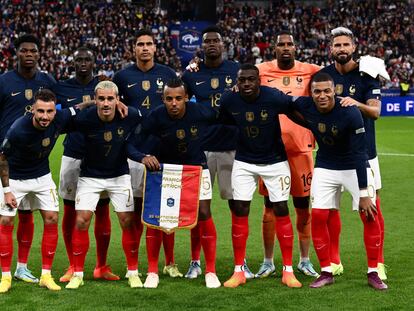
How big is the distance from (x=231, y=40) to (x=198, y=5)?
7.50 feet

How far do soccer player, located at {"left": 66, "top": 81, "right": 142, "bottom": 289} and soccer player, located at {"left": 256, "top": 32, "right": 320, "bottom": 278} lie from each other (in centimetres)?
133

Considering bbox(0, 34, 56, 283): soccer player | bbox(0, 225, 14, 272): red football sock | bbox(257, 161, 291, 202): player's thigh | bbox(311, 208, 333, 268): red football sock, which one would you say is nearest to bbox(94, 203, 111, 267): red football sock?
bbox(0, 34, 56, 283): soccer player

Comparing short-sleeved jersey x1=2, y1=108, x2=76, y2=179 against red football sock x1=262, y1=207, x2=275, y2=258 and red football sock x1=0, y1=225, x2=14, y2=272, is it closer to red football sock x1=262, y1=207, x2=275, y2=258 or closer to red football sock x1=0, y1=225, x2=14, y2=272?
red football sock x1=0, y1=225, x2=14, y2=272

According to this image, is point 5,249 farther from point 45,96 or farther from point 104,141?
point 45,96

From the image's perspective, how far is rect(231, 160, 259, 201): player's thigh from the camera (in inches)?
287

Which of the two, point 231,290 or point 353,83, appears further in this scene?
point 353,83

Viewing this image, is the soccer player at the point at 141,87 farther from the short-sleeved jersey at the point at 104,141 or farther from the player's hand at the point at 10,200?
the player's hand at the point at 10,200

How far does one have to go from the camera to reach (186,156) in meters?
7.29

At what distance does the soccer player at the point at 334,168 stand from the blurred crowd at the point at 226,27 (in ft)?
84.3

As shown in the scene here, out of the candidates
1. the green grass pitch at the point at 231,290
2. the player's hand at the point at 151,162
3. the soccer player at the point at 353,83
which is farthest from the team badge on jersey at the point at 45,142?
the soccer player at the point at 353,83

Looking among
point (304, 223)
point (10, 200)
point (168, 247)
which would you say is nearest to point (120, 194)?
point (168, 247)

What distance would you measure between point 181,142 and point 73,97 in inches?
47.8

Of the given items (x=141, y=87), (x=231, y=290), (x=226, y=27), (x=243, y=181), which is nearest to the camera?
(x=231, y=290)

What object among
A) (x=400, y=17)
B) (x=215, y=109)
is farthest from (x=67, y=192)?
(x=400, y=17)
